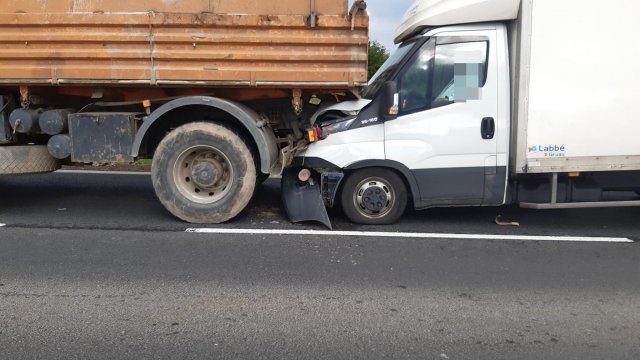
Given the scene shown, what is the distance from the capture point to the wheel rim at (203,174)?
608 centimetres

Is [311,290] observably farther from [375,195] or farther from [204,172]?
[204,172]

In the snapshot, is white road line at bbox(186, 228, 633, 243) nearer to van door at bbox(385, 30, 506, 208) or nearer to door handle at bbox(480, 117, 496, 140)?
van door at bbox(385, 30, 506, 208)

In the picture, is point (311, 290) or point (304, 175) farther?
point (304, 175)

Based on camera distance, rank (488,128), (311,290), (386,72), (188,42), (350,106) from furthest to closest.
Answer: (386,72) < (350,106) < (488,128) < (188,42) < (311,290)

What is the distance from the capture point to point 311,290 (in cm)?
429

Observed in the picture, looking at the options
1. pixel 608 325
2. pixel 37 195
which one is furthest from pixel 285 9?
pixel 37 195

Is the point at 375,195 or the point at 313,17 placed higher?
the point at 313,17

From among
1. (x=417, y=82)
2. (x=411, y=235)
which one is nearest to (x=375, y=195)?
(x=411, y=235)

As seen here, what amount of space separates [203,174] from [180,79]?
109 centimetres

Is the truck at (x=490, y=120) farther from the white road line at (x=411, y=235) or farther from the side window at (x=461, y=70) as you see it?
the white road line at (x=411, y=235)

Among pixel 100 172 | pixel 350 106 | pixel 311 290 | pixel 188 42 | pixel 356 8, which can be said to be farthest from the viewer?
pixel 100 172

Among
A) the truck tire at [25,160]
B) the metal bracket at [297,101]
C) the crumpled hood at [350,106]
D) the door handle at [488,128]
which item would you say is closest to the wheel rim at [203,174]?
the metal bracket at [297,101]

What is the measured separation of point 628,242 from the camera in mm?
5648

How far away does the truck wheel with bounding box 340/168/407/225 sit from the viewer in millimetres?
6016
